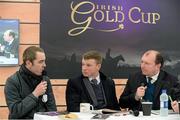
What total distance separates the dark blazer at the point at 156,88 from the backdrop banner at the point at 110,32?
93 cm

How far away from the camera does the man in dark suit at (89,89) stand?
4.02m

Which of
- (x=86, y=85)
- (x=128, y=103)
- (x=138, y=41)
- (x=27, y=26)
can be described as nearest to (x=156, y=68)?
(x=128, y=103)

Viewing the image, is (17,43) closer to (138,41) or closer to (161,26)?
(138,41)

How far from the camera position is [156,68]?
4184mm

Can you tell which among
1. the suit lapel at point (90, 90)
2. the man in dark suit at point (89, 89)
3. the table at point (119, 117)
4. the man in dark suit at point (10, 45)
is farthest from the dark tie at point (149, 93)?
the man in dark suit at point (10, 45)

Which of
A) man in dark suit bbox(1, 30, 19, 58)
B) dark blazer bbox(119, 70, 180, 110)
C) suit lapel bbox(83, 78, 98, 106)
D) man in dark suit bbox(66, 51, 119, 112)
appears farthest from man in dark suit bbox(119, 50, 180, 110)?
man in dark suit bbox(1, 30, 19, 58)

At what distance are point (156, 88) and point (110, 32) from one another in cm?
140

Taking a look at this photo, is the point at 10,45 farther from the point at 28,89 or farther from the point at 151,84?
the point at 151,84

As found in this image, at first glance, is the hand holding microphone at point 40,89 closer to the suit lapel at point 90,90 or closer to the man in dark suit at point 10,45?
the suit lapel at point 90,90

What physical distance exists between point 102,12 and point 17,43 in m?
1.18

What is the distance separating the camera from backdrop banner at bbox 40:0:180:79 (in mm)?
4996

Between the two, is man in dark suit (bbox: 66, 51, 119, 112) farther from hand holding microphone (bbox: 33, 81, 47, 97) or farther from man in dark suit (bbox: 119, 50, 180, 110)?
hand holding microphone (bbox: 33, 81, 47, 97)

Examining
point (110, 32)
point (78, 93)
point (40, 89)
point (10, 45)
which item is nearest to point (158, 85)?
point (78, 93)

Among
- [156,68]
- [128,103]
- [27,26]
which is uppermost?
[27,26]
